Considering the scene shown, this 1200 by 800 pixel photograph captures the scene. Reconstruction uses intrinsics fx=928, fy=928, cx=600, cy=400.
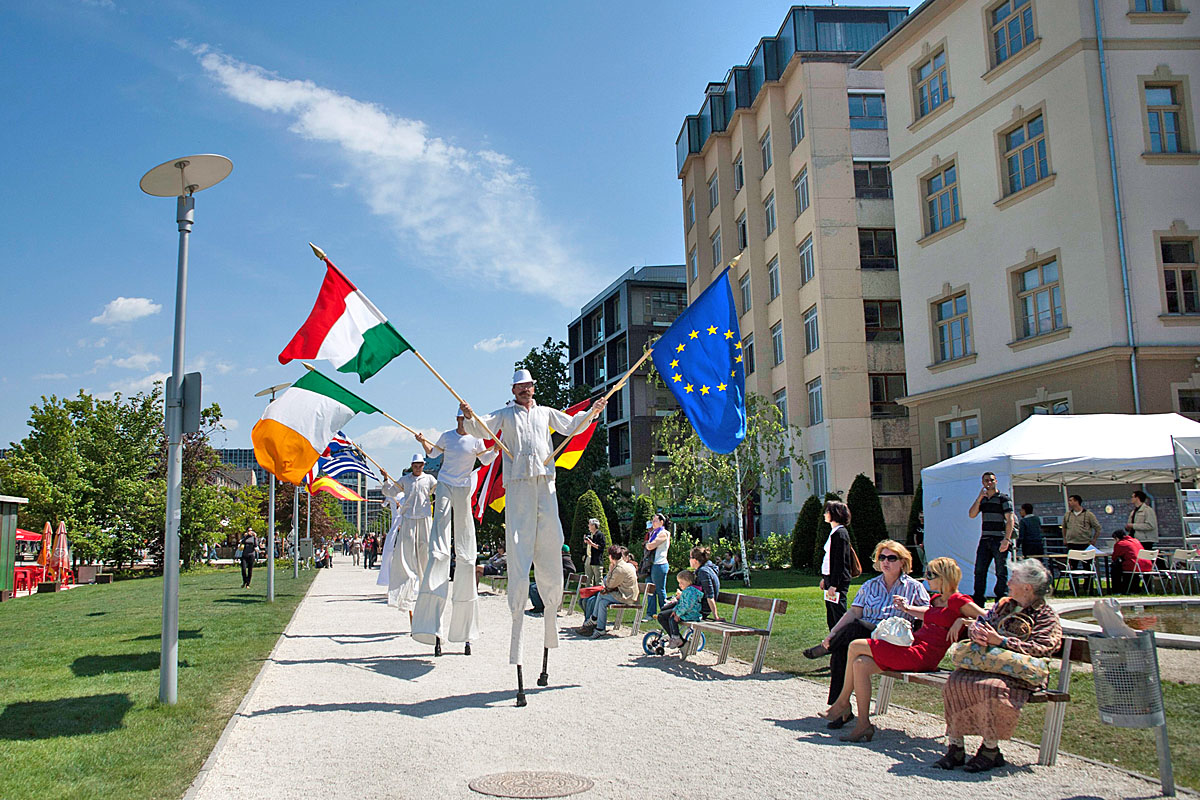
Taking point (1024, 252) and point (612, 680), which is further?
point (1024, 252)

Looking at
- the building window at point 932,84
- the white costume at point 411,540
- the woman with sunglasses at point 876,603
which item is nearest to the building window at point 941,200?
the building window at point 932,84

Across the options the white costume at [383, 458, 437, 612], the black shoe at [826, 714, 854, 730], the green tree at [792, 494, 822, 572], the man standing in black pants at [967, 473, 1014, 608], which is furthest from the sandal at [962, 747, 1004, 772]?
the green tree at [792, 494, 822, 572]

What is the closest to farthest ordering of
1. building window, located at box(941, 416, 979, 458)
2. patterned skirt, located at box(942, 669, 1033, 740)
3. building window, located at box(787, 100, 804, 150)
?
patterned skirt, located at box(942, 669, 1033, 740) < building window, located at box(941, 416, 979, 458) < building window, located at box(787, 100, 804, 150)

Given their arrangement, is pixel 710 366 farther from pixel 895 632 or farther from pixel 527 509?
pixel 895 632

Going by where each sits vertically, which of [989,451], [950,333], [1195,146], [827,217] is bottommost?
[989,451]

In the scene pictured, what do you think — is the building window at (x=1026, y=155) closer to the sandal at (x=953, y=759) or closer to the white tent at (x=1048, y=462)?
the white tent at (x=1048, y=462)

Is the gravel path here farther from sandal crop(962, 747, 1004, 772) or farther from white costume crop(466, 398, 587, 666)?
white costume crop(466, 398, 587, 666)

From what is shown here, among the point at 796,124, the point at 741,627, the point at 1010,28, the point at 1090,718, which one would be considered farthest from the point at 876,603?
the point at 796,124

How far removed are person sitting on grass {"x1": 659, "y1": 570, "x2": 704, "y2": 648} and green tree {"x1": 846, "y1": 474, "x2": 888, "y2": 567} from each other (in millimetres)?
16796

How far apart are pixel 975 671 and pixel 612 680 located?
4.43 meters

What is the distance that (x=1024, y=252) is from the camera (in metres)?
23.0

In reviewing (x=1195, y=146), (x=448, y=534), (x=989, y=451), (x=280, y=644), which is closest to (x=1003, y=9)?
(x=1195, y=146)

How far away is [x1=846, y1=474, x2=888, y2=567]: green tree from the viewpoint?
2730 centimetres

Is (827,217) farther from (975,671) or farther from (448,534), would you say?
(975,671)
